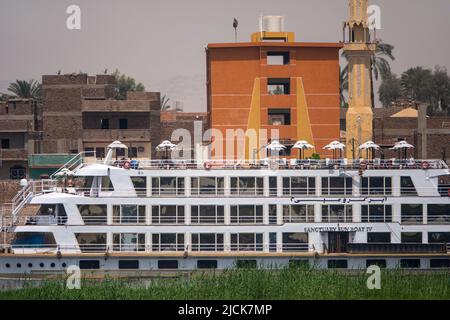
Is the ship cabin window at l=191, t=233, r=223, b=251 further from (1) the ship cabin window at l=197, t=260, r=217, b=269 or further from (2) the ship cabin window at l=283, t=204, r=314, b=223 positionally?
(2) the ship cabin window at l=283, t=204, r=314, b=223

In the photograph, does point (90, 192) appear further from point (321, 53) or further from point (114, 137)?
point (114, 137)

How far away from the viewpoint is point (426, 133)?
82750 millimetres

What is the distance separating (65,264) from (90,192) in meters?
3.59

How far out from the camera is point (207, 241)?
56.5 meters

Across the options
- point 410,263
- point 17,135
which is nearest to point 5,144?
point 17,135

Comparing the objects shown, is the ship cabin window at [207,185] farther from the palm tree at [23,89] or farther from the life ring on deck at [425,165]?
the palm tree at [23,89]

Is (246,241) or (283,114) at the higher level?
(283,114)

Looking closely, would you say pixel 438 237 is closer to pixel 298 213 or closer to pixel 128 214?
pixel 298 213

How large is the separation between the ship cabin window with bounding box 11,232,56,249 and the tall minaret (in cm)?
2006

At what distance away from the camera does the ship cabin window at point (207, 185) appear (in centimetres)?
5688

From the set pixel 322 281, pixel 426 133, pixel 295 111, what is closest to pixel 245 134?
pixel 295 111

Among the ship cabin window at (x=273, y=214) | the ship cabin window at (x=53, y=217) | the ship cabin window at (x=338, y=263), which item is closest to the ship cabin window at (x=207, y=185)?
the ship cabin window at (x=273, y=214)

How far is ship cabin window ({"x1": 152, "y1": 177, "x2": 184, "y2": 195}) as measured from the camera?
186ft

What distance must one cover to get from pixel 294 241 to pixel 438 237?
21.7ft
